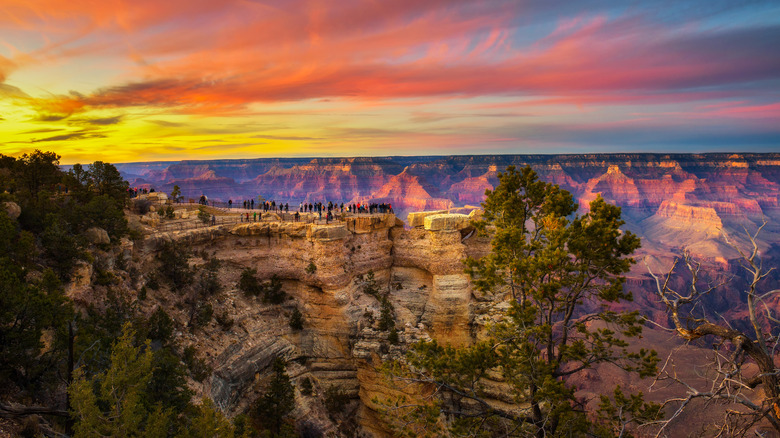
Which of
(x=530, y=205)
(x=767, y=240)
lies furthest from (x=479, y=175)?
(x=530, y=205)

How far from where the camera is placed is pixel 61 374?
1496 cm

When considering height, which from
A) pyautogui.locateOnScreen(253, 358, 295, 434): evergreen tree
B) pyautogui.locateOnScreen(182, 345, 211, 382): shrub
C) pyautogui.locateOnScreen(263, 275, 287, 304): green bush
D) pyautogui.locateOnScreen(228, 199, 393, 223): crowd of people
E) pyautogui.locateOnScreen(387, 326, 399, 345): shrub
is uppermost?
pyautogui.locateOnScreen(228, 199, 393, 223): crowd of people

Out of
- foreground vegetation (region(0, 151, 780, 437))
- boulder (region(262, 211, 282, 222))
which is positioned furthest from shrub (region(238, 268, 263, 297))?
boulder (region(262, 211, 282, 222))

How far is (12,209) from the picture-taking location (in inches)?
824

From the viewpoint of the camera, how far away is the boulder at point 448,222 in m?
34.9

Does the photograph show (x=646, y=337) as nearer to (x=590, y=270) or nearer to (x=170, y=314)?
(x=590, y=270)

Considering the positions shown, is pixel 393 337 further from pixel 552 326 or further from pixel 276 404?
pixel 552 326

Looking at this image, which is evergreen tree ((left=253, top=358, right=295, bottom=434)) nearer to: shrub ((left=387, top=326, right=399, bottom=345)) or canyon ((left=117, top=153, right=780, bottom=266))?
shrub ((left=387, top=326, right=399, bottom=345))

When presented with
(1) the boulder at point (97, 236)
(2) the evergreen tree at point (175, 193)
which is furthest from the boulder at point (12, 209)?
(2) the evergreen tree at point (175, 193)

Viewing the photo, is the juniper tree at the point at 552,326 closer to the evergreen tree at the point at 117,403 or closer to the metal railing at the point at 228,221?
the evergreen tree at the point at 117,403

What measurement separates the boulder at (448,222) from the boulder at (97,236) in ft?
76.3

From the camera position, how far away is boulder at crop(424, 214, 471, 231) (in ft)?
114

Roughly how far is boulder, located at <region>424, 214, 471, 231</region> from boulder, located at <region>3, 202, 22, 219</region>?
88.5ft

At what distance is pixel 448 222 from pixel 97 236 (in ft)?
81.7
